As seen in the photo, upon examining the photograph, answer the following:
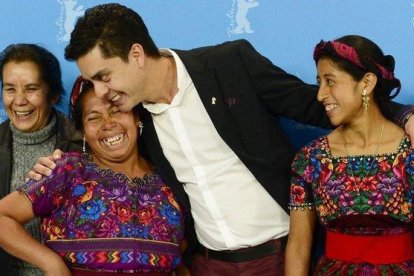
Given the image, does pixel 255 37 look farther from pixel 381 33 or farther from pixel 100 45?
pixel 100 45

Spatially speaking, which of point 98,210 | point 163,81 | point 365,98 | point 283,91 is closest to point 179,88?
point 163,81

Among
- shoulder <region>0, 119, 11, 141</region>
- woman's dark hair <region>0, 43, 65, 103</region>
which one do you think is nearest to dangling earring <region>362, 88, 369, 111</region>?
woman's dark hair <region>0, 43, 65, 103</region>

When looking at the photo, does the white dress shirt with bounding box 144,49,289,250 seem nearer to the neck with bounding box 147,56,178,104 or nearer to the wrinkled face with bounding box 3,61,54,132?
the neck with bounding box 147,56,178,104

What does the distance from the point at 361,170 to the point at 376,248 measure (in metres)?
0.20

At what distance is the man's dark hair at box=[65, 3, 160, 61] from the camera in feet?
6.01

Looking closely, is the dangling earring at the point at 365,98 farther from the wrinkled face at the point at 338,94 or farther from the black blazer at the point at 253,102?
the black blazer at the point at 253,102

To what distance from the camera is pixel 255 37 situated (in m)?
2.22

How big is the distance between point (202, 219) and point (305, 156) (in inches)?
13.7

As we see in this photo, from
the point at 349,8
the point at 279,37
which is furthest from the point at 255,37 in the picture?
the point at 349,8

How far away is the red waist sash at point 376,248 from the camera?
1.79 meters

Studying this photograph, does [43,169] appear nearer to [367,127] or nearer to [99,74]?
[99,74]

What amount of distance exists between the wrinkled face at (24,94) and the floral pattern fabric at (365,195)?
88 centimetres

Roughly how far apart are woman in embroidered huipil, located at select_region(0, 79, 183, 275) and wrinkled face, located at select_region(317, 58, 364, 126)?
525mm

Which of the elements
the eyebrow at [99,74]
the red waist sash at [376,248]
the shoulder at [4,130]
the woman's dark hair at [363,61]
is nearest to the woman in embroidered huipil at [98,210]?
the eyebrow at [99,74]
